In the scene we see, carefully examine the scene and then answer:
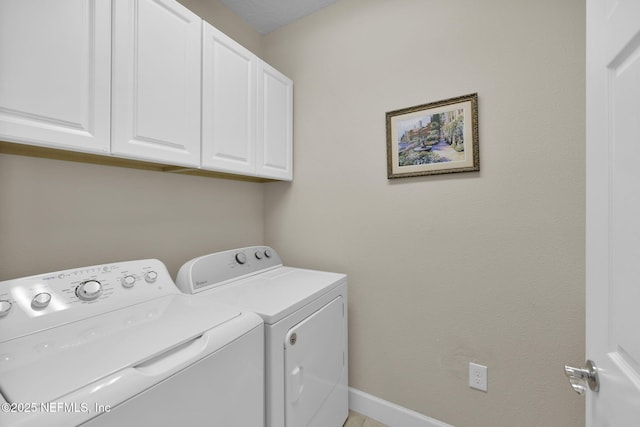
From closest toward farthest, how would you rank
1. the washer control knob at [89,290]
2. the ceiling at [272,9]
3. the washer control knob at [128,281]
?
the washer control knob at [89,290]
the washer control knob at [128,281]
the ceiling at [272,9]

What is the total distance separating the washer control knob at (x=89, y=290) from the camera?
3.02 feet

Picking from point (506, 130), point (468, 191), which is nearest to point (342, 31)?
point (506, 130)

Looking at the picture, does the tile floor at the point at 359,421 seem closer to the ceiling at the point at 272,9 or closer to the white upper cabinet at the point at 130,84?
the white upper cabinet at the point at 130,84

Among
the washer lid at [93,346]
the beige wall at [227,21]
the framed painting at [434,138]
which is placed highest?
the beige wall at [227,21]

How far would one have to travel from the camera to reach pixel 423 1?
4.84 feet

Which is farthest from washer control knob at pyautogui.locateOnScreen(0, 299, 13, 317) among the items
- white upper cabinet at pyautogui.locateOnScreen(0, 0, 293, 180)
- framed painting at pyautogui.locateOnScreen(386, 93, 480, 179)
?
framed painting at pyautogui.locateOnScreen(386, 93, 480, 179)

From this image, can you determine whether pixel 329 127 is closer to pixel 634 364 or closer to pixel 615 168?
pixel 615 168

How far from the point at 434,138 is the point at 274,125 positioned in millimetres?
1001

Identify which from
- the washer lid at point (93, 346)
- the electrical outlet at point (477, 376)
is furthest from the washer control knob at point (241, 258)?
the electrical outlet at point (477, 376)

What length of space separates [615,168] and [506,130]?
2.84 ft

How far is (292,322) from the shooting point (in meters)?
1.08

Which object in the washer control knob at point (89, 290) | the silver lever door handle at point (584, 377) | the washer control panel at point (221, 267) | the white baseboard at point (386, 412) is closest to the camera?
the silver lever door handle at point (584, 377)

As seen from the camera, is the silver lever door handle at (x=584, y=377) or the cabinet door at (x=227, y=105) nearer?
the silver lever door handle at (x=584, y=377)

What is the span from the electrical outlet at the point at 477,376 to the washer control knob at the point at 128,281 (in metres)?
1.66
